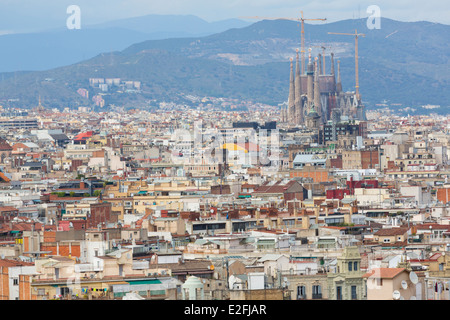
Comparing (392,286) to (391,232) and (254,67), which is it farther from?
(254,67)

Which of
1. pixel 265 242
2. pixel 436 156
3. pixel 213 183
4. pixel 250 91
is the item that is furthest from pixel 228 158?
pixel 250 91

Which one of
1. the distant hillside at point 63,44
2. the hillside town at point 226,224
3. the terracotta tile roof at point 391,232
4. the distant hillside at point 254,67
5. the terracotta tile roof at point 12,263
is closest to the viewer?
the hillside town at point 226,224

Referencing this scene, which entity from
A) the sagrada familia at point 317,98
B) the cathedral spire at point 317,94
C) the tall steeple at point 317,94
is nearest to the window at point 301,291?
the sagrada familia at point 317,98

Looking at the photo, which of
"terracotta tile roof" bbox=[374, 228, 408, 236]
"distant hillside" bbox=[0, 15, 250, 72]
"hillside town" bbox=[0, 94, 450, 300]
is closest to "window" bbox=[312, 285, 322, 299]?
"hillside town" bbox=[0, 94, 450, 300]

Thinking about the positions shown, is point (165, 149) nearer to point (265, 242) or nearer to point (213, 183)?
point (213, 183)

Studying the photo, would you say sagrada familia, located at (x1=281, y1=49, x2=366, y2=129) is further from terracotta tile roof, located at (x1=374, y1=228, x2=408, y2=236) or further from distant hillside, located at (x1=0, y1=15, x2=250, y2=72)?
terracotta tile roof, located at (x1=374, y1=228, x2=408, y2=236)

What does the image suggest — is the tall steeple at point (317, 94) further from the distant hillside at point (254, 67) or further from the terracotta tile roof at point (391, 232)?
the terracotta tile roof at point (391, 232)
